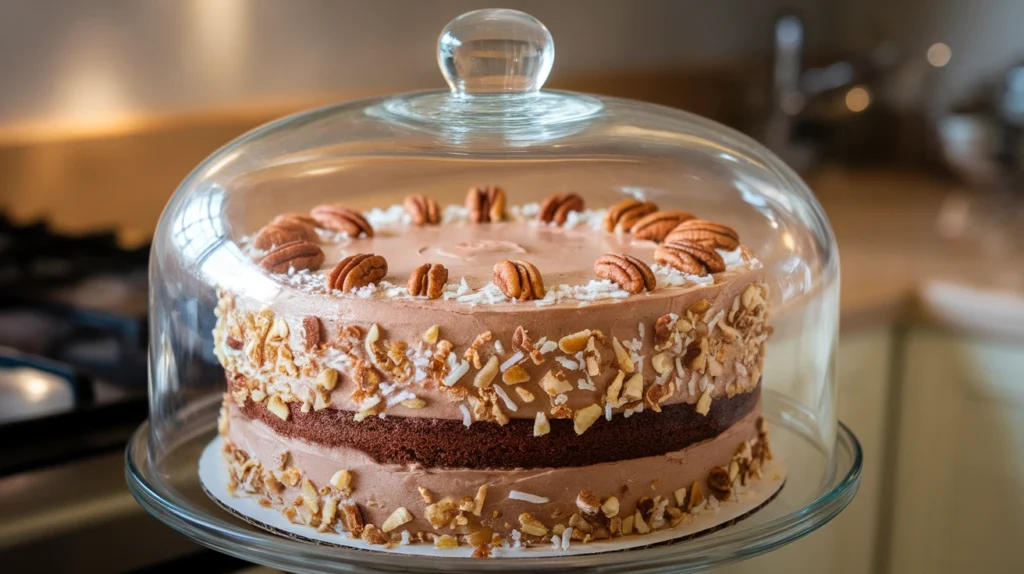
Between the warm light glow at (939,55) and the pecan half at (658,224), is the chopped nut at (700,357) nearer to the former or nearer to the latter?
the pecan half at (658,224)

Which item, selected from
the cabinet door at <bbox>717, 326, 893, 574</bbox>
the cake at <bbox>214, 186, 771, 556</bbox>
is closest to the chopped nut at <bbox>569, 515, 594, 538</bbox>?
the cake at <bbox>214, 186, 771, 556</bbox>

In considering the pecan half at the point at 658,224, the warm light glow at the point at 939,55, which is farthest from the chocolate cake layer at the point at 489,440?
the warm light glow at the point at 939,55

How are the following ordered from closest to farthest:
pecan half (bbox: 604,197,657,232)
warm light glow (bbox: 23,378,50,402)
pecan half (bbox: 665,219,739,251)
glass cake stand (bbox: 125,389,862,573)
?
1. glass cake stand (bbox: 125,389,862,573)
2. pecan half (bbox: 665,219,739,251)
3. pecan half (bbox: 604,197,657,232)
4. warm light glow (bbox: 23,378,50,402)

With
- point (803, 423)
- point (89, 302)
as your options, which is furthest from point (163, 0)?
point (803, 423)

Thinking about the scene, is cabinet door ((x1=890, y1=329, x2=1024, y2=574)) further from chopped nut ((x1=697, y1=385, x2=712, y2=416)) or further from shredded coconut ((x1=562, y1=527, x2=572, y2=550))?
shredded coconut ((x1=562, y1=527, x2=572, y2=550))

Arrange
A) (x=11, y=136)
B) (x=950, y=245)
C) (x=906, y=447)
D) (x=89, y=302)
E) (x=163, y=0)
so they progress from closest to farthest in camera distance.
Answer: (x=89, y=302) < (x=11, y=136) < (x=163, y=0) < (x=906, y=447) < (x=950, y=245)

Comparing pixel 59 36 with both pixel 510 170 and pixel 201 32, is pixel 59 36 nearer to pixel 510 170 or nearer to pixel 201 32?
pixel 201 32

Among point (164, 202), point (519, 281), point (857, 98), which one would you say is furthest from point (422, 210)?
point (857, 98)
